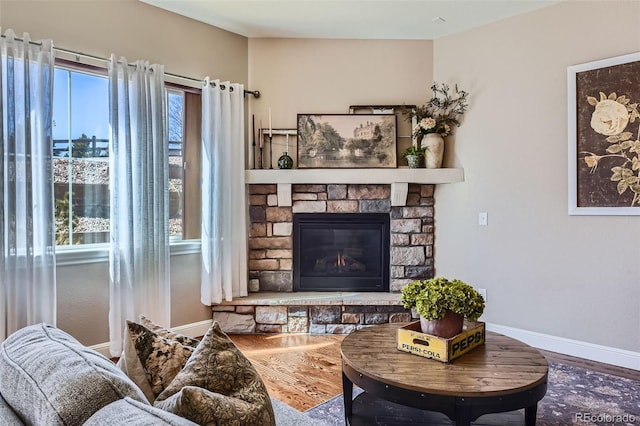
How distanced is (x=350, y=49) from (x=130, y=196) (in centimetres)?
247

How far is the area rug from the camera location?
7.25 feet

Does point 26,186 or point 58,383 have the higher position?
point 26,186

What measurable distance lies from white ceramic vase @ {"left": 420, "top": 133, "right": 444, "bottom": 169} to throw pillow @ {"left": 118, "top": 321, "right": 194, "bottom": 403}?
3.20 meters

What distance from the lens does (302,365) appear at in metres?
3.07

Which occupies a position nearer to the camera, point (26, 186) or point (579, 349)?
point (26, 186)

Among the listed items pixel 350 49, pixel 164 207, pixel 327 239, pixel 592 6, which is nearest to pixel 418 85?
pixel 350 49

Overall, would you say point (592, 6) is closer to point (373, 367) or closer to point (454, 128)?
point (454, 128)

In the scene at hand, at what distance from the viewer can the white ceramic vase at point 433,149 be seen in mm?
3914

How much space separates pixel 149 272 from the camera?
10.8ft

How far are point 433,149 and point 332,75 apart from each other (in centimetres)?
122

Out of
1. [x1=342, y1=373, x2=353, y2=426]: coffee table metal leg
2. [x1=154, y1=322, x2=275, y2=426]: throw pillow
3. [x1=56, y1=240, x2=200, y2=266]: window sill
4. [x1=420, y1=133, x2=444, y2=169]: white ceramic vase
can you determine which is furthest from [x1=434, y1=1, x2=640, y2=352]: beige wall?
[x1=154, y1=322, x2=275, y2=426]: throw pillow

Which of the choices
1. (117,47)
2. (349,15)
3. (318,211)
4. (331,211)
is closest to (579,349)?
(331,211)

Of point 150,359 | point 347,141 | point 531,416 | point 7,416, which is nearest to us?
point 7,416

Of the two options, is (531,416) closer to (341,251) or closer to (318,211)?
(341,251)
